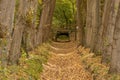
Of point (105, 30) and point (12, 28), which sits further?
point (105, 30)

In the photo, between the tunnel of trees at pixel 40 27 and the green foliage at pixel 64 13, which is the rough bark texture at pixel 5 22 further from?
the green foliage at pixel 64 13

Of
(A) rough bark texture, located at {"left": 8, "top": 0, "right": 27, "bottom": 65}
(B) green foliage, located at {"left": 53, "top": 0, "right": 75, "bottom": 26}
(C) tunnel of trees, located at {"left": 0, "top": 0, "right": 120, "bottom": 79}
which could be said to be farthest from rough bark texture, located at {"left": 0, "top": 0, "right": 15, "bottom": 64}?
(B) green foliage, located at {"left": 53, "top": 0, "right": 75, "bottom": 26}

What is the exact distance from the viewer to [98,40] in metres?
18.5

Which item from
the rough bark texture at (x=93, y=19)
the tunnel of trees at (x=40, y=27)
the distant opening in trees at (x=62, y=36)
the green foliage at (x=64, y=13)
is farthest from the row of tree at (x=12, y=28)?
the green foliage at (x=64, y=13)

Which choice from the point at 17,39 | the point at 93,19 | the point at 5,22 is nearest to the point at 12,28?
the point at 5,22

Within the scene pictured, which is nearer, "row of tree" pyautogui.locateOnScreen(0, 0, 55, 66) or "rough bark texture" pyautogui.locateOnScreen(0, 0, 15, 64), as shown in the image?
"rough bark texture" pyautogui.locateOnScreen(0, 0, 15, 64)

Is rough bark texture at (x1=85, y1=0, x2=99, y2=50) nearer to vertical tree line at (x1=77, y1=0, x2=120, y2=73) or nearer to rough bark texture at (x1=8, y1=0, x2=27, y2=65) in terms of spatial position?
vertical tree line at (x1=77, y1=0, x2=120, y2=73)

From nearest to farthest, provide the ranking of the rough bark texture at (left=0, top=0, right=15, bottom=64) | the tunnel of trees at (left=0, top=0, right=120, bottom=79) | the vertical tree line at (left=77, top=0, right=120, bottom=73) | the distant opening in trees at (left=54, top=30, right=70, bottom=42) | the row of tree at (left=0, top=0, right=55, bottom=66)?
the rough bark texture at (left=0, top=0, right=15, bottom=64) < the row of tree at (left=0, top=0, right=55, bottom=66) < the tunnel of trees at (left=0, top=0, right=120, bottom=79) < the vertical tree line at (left=77, top=0, right=120, bottom=73) < the distant opening in trees at (left=54, top=30, right=70, bottom=42)

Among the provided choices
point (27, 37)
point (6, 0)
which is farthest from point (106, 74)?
point (27, 37)

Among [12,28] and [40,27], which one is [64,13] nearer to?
[40,27]

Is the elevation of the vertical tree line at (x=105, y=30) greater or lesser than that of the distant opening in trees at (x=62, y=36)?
greater

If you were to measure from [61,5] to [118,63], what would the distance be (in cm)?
4347

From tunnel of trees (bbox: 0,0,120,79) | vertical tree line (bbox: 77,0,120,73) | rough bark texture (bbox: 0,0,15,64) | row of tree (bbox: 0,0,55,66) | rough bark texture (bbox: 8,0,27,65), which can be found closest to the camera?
rough bark texture (bbox: 0,0,15,64)

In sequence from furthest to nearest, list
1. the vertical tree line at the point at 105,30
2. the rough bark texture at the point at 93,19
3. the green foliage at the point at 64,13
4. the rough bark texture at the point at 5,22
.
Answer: the green foliage at the point at 64,13, the rough bark texture at the point at 93,19, the vertical tree line at the point at 105,30, the rough bark texture at the point at 5,22
